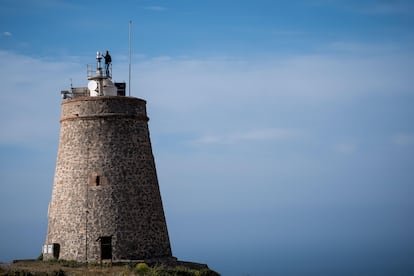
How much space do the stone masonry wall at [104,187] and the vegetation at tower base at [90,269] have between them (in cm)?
77

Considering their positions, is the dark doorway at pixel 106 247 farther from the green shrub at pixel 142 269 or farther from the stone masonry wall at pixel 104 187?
the green shrub at pixel 142 269

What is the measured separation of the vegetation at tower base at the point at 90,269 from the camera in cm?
3491

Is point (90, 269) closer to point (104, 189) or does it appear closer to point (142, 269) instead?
point (142, 269)

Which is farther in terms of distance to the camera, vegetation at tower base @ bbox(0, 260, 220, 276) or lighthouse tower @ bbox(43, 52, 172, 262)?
lighthouse tower @ bbox(43, 52, 172, 262)

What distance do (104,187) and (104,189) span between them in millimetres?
98

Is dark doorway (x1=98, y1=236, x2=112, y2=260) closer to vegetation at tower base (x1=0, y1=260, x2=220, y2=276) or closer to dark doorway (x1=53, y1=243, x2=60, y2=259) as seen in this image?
vegetation at tower base (x1=0, y1=260, x2=220, y2=276)

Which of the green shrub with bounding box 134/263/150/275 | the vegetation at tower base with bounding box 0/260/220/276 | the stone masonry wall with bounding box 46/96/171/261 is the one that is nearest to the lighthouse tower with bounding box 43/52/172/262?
the stone masonry wall with bounding box 46/96/171/261

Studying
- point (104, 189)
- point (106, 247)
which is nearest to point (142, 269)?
point (106, 247)

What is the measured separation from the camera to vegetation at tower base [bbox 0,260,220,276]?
34912 millimetres

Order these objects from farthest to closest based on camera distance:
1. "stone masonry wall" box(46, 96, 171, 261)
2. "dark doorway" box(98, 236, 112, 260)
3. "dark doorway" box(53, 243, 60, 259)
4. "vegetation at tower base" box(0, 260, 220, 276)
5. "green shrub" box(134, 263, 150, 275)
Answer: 1. "dark doorway" box(53, 243, 60, 259)
2. "stone masonry wall" box(46, 96, 171, 261)
3. "dark doorway" box(98, 236, 112, 260)
4. "green shrub" box(134, 263, 150, 275)
5. "vegetation at tower base" box(0, 260, 220, 276)

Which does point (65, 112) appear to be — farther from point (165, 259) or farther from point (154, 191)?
point (165, 259)

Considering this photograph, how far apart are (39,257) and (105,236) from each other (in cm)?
419

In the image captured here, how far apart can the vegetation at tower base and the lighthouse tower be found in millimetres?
717

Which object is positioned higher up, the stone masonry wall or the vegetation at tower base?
the stone masonry wall
